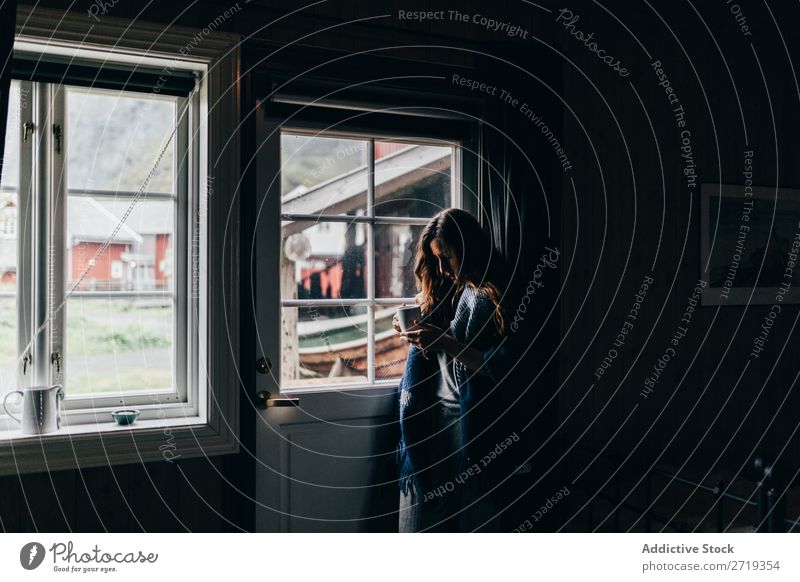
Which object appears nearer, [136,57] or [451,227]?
[136,57]

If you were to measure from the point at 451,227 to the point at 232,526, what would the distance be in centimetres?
101

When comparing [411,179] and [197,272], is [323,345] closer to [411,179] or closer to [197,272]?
[197,272]

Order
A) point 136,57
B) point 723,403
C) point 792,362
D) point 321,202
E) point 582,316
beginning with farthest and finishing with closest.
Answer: point 792,362, point 723,403, point 582,316, point 321,202, point 136,57

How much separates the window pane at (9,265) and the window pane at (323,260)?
664 millimetres

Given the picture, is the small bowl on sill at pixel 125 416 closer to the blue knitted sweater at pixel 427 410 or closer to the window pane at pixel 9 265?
the window pane at pixel 9 265

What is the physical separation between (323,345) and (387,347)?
0.20m

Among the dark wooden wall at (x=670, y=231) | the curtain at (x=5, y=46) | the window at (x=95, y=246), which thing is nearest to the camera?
the curtain at (x=5, y=46)

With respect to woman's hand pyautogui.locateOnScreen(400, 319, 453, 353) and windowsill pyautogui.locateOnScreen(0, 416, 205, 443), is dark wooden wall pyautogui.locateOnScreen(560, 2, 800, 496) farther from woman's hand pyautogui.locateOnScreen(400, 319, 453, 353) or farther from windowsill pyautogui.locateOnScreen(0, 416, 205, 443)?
windowsill pyautogui.locateOnScreen(0, 416, 205, 443)

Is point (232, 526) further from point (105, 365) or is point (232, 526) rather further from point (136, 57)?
point (136, 57)

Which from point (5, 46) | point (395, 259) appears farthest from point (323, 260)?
point (5, 46)

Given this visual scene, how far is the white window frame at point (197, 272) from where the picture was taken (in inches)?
67.9

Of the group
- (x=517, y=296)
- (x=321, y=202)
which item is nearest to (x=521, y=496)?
(x=517, y=296)

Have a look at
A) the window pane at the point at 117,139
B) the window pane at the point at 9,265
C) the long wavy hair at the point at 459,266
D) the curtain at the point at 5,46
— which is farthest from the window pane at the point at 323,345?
the curtain at the point at 5,46

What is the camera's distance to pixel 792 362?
110 inches
